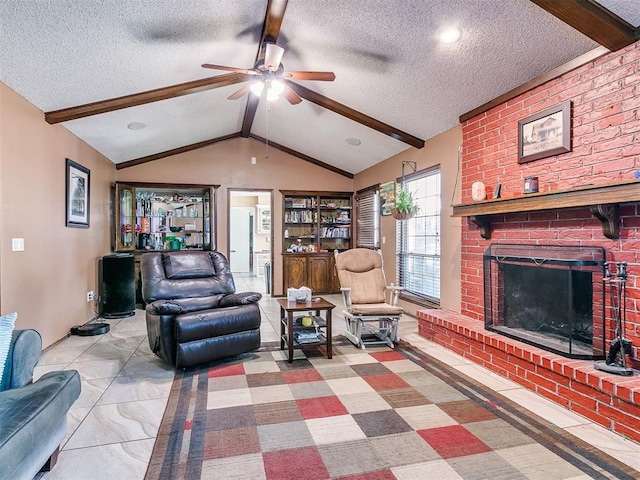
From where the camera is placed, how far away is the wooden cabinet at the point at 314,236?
7.42 metres

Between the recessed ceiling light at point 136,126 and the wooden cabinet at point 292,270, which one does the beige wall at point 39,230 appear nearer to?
the recessed ceiling light at point 136,126

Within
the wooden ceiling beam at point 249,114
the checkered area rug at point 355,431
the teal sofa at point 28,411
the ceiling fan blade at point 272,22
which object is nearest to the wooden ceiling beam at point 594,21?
the ceiling fan blade at point 272,22

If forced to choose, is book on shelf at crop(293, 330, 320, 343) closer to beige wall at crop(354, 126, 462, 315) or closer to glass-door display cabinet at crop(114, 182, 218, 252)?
beige wall at crop(354, 126, 462, 315)

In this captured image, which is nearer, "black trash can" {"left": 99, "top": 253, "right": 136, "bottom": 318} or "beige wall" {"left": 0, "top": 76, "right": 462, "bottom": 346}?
"beige wall" {"left": 0, "top": 76, "right": 462, "bottom": 346}

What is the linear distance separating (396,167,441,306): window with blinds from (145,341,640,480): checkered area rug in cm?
Answer: 204

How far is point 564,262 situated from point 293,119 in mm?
4188

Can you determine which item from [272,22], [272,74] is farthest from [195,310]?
[272,22]

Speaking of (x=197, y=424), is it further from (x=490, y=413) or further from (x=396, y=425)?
(x=490, y=413)

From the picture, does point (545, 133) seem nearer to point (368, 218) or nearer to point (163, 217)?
point (368, 218)

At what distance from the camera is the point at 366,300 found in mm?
4434

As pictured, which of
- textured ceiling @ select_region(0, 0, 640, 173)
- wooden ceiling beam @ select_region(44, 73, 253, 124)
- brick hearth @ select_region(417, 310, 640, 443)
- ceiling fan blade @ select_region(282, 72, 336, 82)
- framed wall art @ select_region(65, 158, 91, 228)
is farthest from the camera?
framed wall art @ select_region(65, 158, 91, 228)

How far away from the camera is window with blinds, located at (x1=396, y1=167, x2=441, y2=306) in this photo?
16.7 ft

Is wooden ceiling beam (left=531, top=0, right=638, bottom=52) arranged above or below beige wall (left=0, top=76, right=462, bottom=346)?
above

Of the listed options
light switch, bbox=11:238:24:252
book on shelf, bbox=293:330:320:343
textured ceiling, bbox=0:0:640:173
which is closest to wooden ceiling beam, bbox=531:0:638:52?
textured ceiling, bbox=0:0:640:173
